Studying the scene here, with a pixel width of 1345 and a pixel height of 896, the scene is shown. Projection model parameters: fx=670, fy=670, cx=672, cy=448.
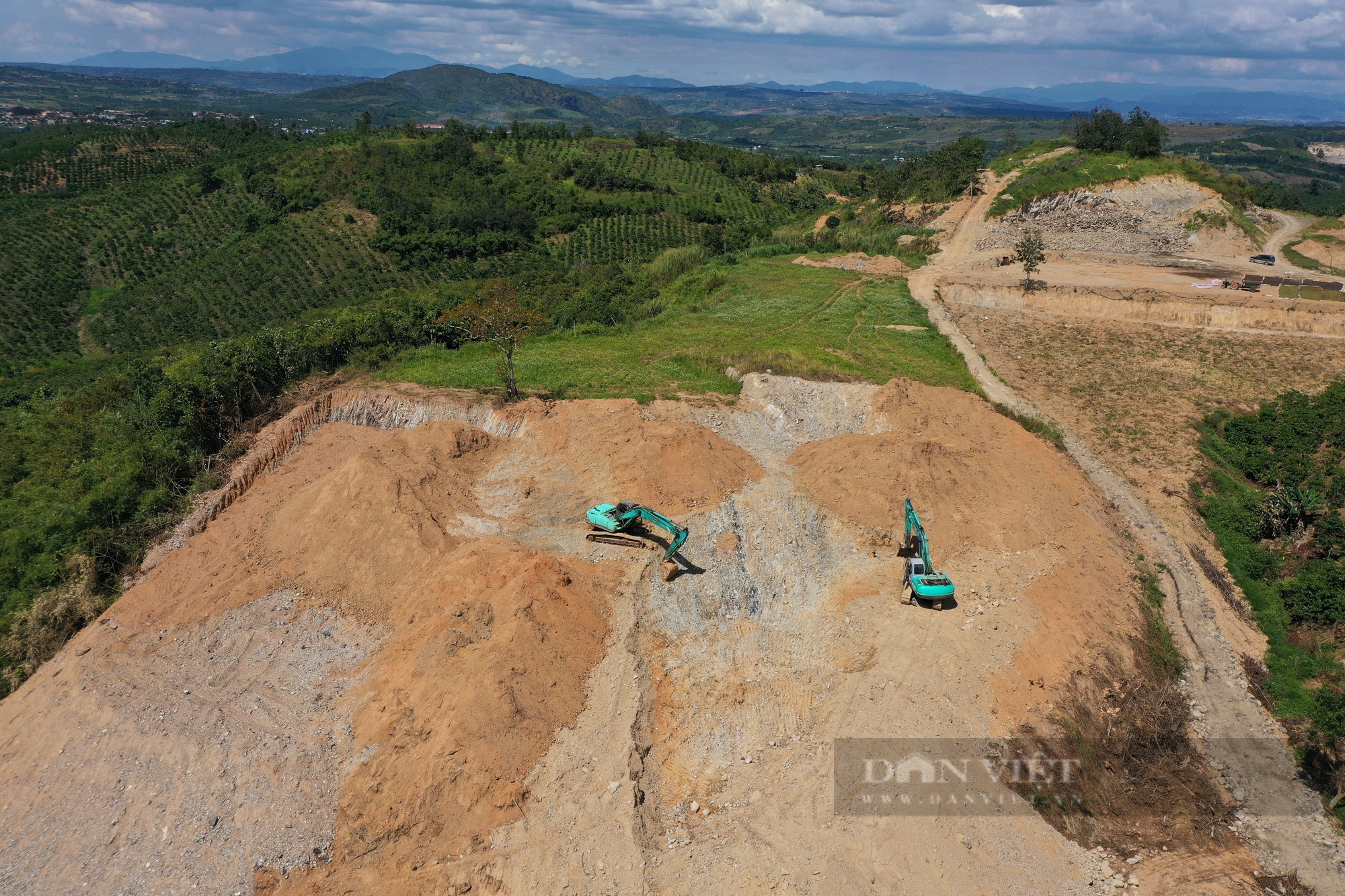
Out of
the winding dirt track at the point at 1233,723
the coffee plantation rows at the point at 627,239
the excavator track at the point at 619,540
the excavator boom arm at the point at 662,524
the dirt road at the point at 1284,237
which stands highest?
the dirt road at the point at 1284,237

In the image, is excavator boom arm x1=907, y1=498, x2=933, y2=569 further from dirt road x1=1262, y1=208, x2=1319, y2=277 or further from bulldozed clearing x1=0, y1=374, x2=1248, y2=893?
dirt road x1=1262, y1=208, x2=1319, y2=277

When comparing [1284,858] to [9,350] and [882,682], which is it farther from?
[9,350]

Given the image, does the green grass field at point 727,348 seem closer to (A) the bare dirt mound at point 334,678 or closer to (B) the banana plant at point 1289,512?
(A) the bare dirt mound at point 334,678

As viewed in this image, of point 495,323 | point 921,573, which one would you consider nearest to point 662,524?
point 921,573

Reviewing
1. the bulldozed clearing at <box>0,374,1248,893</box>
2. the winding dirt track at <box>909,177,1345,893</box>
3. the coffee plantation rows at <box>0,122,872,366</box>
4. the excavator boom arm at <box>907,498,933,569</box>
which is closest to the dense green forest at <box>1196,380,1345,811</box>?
the winding dirt track at <box>909,177,1345,893</box>

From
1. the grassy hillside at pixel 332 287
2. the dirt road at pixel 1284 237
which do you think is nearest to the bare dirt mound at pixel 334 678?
the grassy hillside at pixel 332 287

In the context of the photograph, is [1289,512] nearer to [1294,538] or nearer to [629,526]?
[1294,538]

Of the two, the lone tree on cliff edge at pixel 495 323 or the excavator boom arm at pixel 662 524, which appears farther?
the lone tree on cliff edge at pixel 495 323

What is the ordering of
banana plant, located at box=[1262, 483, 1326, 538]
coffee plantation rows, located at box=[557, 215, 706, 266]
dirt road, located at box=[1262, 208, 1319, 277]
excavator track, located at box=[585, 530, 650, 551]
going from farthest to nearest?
coffee plantation rows, located at box=[557, 215, 706, 266], dirt road, located at box=[1262, 208, 1319, 277], banana plant, located at box=[1262, 483, 1326, 538], excavator track, located at box=[585, 530, 650, 551]
